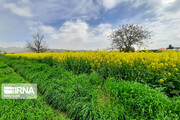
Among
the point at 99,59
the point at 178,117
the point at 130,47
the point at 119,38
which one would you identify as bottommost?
the point at 178,117

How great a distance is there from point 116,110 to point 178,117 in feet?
3.57

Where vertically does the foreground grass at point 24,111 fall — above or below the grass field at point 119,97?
below

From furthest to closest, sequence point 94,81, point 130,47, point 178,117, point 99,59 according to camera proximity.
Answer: point 130,47
point 99,59
point 94,81
point 178,117

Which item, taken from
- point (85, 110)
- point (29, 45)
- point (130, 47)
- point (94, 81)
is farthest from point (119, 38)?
point (29, 45)

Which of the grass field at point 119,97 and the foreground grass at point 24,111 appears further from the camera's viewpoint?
the foreground grass at point 24,111

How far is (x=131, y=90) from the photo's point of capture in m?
2.21

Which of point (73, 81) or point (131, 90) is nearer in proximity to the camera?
point (131, 90)

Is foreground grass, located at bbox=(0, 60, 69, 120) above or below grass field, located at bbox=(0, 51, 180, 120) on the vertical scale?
below

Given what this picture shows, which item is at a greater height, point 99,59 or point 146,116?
point 99,59

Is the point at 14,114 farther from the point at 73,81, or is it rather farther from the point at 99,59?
the point at 99,59

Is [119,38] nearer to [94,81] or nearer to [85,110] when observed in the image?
[94,81]

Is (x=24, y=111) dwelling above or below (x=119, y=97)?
below

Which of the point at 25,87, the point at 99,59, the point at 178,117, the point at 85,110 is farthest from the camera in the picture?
the point at 99,59

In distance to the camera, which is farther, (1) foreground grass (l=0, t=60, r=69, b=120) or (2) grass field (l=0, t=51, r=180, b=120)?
(1) foreground grass (l=0, t=60, r=69, b=120)
